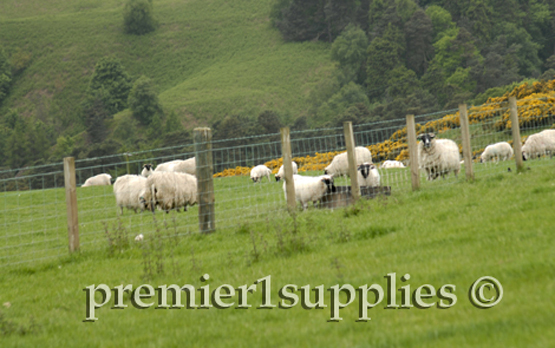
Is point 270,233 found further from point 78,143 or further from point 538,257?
point 78,143

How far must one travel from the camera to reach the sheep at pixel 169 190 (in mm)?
14844

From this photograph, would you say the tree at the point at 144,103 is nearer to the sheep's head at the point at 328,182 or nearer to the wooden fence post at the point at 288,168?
the sheep's head at the point at 328,182

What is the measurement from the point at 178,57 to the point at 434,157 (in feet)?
326

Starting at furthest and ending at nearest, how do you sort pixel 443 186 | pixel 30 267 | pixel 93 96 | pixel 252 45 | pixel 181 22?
pixel 181 22
pixel 252 45
pixel 93 96
pixel 443 186
pixel 30 267

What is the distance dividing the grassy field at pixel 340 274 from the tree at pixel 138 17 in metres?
113

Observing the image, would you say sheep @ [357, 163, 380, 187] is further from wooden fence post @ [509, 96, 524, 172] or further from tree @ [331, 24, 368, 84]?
tree @ [331, 24, 368, 84]

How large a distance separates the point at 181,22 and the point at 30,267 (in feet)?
385

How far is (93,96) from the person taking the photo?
3814 inches

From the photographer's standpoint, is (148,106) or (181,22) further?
(181,22)

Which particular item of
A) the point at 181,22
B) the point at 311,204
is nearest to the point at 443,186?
the point at 311,204

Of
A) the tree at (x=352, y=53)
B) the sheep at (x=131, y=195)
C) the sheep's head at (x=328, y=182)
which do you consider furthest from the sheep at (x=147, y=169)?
the tree at (x=352, y=53)

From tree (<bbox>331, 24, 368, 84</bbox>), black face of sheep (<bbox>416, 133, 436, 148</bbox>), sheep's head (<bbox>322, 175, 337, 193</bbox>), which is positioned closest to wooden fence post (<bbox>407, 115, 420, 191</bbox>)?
sheep's head (<bbox>322, 175, 337, 193</bbox>)

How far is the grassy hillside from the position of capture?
3509 inches

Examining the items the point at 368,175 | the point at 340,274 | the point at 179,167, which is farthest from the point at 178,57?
the point at 340,274
